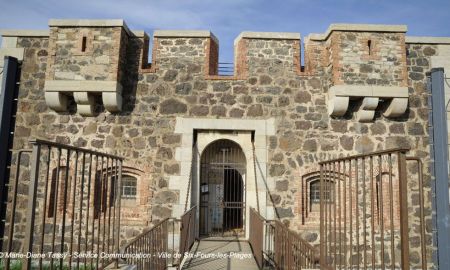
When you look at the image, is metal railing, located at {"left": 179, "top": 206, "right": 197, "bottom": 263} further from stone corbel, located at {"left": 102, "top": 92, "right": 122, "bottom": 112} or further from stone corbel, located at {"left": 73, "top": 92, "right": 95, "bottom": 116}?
stone corbel, located at {"left": 73, "top": 92, "right": 95, "bottom": 116}

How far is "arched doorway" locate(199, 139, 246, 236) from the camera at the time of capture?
9031mm

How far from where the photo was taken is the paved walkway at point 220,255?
6330mm

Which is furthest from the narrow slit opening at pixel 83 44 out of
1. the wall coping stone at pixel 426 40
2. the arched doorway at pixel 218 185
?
the wall coping stone at pixel 426 40

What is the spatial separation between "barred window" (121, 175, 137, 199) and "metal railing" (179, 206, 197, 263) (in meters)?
1.61

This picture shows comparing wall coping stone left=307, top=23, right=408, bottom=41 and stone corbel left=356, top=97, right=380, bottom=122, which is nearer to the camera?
stone corbel left=356, top=97, right=380, bottom=122

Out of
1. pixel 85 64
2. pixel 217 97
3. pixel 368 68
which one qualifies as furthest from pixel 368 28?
pixel 85 64

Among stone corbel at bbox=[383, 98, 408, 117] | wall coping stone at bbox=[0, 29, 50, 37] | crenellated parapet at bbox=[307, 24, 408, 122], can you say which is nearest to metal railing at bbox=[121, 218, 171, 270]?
crenellated parapet at bbox=[307, 24, 408, 122]

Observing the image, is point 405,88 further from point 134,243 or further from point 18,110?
point 18,110

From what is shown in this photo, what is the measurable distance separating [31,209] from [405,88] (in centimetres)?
828

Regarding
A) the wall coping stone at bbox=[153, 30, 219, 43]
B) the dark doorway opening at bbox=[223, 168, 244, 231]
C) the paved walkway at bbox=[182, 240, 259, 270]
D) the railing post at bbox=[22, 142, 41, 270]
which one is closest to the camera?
the railing post at bbox=[22, 142, 41, 270]

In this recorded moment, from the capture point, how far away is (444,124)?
20.2ft

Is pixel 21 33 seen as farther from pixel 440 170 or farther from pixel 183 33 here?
pixel 440 170

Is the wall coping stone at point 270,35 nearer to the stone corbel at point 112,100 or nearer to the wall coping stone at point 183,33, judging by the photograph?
the wall coping stone at point 183,33

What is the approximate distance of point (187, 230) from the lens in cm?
695
